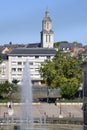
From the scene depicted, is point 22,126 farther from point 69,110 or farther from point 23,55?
point 23,55

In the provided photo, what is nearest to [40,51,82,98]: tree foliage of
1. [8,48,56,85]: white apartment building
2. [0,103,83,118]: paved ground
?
[0,103,83,118]: paved ground

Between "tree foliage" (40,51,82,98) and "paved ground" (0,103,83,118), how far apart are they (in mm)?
7265

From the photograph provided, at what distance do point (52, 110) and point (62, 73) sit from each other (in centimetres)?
1658

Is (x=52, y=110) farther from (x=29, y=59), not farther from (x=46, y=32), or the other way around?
(x=46, y=32)

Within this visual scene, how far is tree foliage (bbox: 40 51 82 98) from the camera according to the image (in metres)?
71.1

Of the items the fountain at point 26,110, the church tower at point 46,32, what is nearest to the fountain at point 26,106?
the fountain at point 26,110

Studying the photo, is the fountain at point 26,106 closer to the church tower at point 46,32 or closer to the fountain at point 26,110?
the fountain at point 26,110

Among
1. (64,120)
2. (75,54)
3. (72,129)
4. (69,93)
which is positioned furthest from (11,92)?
(75,54)

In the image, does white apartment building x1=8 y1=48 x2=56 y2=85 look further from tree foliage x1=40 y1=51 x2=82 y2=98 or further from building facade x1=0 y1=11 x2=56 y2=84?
tree foliage x1=40 y1=51 x2=82 y2=98

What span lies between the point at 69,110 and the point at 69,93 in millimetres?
11715

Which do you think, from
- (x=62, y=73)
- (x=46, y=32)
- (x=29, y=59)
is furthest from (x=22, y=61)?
(x=62, y=73)

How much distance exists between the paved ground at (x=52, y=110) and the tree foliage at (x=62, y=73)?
7265mm

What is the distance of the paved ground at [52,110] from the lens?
53062 millimetres

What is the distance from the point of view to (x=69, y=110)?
57.8m
